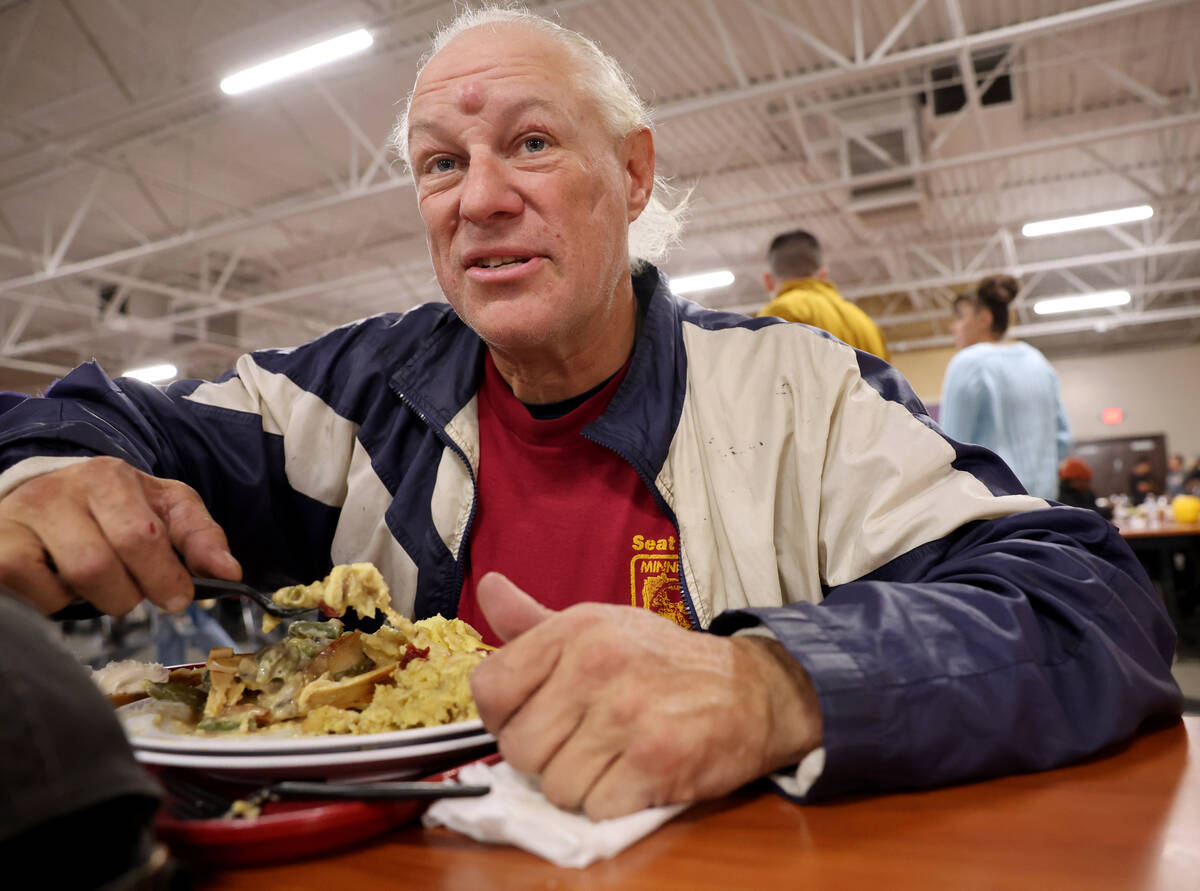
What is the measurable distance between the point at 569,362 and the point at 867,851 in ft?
3.29

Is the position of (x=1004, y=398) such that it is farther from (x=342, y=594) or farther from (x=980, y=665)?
(x=342, y=594)

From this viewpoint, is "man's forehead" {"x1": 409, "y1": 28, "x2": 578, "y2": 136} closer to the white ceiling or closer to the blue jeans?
the blue jeans

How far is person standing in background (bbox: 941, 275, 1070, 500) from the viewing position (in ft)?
14.6

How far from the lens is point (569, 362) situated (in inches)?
57.7

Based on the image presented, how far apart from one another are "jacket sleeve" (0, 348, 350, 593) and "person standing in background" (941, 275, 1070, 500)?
3.79 metres

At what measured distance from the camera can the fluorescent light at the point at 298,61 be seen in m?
5.68

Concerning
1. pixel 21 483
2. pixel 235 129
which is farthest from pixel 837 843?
pixel 235 129

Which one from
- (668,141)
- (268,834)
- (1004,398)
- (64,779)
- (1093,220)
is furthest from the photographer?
(668,141)

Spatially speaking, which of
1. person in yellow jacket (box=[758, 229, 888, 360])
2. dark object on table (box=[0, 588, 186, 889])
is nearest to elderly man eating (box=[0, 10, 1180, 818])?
dark object on table (box=[0, 588, 186, 889])

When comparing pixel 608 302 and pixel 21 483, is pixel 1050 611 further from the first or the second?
pixel 21 483

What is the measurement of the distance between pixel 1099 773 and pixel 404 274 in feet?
40.8

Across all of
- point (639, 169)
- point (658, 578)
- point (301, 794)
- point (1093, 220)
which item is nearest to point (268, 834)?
point (301, 794)

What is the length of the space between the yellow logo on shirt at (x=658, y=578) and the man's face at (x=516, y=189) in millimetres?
375

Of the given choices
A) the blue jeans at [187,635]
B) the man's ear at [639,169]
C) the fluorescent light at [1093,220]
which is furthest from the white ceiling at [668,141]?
the man's ear at [639,169]
